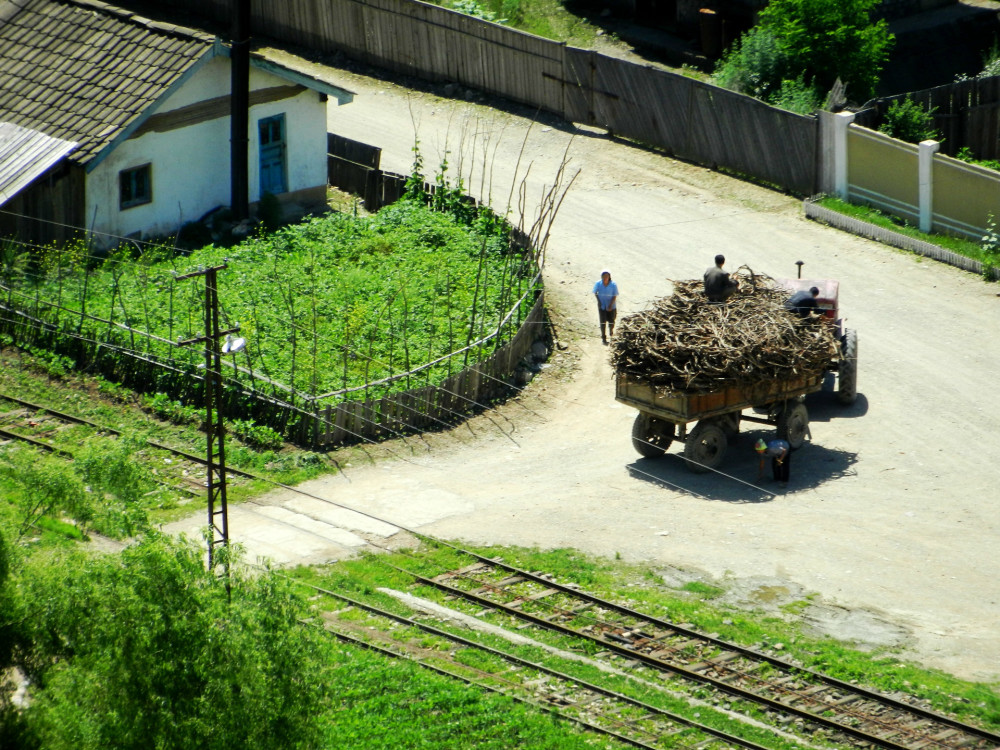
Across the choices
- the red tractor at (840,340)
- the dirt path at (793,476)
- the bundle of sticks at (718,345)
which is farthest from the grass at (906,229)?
the bundle of sticks at (718,345)

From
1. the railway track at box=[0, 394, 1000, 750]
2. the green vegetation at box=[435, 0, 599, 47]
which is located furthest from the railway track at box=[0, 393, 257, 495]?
the green vegetation at box=[435, 0, 599, 47]

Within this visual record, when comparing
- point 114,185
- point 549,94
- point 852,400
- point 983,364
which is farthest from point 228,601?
point 549,94

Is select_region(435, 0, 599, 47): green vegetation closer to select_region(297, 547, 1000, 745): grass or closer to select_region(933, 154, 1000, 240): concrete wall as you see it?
select_region(933, 154, 1000, 240): concrete wall

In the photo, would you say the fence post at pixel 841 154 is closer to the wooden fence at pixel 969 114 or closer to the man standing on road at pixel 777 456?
the wooden fence at pixel 969 114

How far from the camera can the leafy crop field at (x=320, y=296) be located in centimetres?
2452

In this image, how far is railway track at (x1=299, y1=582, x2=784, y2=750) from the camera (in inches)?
600

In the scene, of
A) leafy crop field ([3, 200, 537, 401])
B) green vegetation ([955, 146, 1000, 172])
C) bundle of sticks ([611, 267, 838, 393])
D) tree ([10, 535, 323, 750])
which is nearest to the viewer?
tree ([10, 535, 323, 750])

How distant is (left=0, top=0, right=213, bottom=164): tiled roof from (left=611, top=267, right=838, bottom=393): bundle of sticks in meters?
12.5

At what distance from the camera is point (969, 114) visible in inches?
1314

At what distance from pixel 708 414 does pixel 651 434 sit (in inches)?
54.0

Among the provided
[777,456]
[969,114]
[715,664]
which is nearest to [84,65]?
[777,456]

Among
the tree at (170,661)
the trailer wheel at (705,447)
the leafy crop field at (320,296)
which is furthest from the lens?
the leafy crop field at (320,296)

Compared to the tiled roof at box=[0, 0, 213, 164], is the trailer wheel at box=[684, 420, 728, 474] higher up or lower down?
lower down

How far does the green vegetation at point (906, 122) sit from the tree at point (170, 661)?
23561 mm
